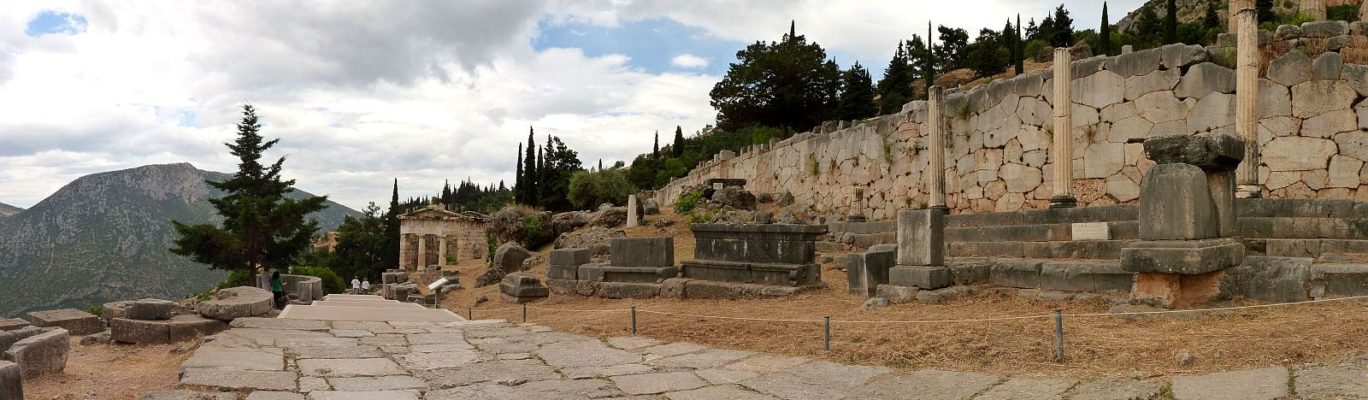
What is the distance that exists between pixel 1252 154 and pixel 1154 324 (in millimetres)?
6086

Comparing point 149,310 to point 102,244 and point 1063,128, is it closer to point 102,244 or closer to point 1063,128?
Result: point 1063,128

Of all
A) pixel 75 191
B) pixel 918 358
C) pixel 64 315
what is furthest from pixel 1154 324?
pixel 75 191

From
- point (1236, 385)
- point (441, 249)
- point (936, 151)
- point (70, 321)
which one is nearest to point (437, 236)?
point (441, 249)

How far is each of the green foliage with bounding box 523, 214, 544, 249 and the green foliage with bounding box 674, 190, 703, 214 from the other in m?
4.69

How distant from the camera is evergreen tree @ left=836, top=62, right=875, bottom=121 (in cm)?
4238

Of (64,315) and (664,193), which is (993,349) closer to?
(64,315)

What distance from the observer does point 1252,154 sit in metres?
10.5

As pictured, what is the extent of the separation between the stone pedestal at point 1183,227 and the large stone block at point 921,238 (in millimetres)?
2499

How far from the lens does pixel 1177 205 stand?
673 centimetres

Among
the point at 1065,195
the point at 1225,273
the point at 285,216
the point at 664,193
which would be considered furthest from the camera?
the point at 664,193

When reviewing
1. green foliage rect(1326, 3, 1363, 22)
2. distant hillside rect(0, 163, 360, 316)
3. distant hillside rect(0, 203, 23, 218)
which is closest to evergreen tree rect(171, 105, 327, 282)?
distant hillside rect(0, 163, 360, 316)

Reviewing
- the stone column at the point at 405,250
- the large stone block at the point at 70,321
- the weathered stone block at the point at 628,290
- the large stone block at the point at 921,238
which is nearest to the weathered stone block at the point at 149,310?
the large stone block at the point at 70,321

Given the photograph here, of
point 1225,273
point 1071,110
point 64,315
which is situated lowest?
point 64,315

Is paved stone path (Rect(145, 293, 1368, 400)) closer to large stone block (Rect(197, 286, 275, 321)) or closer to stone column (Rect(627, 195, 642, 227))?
large stone block (Rect(197, 286, 275, 321))
